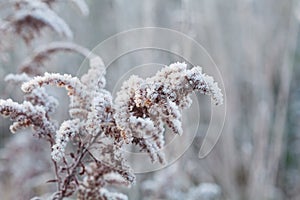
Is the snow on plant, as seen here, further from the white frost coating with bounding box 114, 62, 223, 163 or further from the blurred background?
the blurred background

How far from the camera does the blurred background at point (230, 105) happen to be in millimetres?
1774

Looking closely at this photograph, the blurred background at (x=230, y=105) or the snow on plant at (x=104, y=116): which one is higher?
the blurred background at (x=230, y=105)

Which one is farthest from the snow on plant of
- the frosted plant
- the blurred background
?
the blurred background

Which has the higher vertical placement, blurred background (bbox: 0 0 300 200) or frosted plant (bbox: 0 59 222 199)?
blurred background (bbox: 0 0 300 200)

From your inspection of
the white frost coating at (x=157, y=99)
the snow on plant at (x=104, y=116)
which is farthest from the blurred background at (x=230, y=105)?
the white frost coating at (x=157, y=99)

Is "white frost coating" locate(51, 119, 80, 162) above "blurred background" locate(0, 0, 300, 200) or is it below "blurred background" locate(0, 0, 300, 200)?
below

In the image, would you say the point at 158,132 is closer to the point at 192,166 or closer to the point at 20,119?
the point at 20,119

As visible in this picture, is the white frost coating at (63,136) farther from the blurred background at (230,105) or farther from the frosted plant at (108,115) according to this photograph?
the blurred background at (230,105)

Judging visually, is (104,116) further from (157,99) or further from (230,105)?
(230,105)

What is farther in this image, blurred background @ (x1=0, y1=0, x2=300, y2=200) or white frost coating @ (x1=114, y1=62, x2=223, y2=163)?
blurred background @ (x1=0, y1=0, x2=300, y2=200)

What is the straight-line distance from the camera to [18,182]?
1.74 metres

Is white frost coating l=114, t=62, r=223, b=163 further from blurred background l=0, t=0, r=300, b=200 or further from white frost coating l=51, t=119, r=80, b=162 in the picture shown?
blurred background l=0, t=0, r=300, b=200

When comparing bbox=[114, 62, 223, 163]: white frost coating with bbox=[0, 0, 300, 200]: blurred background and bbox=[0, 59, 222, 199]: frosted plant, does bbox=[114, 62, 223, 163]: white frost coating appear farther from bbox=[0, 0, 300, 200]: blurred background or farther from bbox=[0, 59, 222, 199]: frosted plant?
bbox=[0, 0, 300, 200]: blurred background

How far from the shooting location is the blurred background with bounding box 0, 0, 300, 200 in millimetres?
1774
